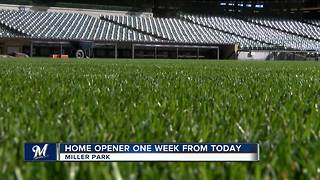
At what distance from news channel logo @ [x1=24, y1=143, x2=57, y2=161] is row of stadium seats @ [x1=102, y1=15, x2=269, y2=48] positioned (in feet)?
108

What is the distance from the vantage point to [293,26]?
45.9m

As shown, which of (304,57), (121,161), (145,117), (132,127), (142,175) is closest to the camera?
(142,175)

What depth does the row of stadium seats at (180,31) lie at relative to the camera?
3533 centimetres

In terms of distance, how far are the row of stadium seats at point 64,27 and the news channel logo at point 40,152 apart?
30.3m

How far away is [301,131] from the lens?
110cm

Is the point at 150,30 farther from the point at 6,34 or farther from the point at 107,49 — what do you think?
the point at 6,34

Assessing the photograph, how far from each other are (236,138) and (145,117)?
0.37m

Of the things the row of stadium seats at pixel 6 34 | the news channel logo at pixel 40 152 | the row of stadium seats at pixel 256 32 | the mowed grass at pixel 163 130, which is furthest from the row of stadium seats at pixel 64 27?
the news channel logo at pixel 40 152

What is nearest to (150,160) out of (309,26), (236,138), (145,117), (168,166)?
(168,166)

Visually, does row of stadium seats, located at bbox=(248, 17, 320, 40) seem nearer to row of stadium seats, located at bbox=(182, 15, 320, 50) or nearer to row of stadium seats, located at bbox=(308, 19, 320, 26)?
row of stadium seats, located at bbox=(182, 15, 320, 50)

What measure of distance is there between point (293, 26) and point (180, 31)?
14722 millimetres

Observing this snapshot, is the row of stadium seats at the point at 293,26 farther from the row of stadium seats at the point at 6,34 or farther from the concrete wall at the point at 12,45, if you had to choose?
the row of stadium seats at the point at 6,34

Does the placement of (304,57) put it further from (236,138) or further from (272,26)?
(236,138)

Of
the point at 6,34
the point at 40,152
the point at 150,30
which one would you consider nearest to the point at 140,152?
the point at 40,152
